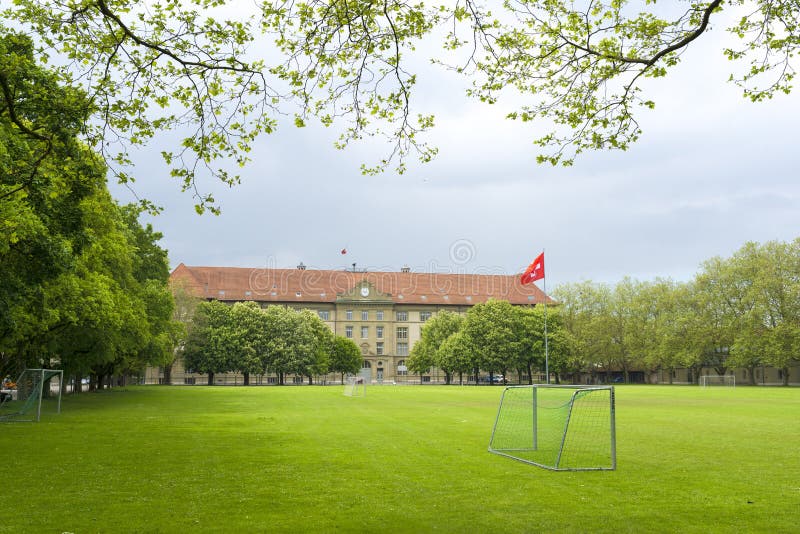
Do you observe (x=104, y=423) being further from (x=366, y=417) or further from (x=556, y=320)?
(x=556, y=320)

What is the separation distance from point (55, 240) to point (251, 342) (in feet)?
228

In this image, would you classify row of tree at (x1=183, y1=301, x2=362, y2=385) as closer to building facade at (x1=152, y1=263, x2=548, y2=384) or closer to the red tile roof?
building facade at (x1=152, y1=263, x2=548, y2=384)

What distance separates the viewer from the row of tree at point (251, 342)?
85.8 metres

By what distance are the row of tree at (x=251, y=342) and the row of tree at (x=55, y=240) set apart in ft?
126

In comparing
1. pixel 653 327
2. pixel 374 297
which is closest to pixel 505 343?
pixel 653 327

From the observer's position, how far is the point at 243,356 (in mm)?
86500

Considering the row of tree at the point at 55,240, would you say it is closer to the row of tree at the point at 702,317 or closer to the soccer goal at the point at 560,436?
the soccer goal at the point at 560,436

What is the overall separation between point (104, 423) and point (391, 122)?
1754 cm

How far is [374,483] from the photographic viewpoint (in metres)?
11.7

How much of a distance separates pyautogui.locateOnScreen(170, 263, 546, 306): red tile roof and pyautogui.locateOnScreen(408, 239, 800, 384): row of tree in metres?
20.9

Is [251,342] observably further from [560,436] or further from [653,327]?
[560,436]

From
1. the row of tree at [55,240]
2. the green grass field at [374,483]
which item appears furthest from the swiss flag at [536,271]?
the row of tree at [55,240]

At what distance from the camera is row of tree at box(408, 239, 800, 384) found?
73.1 metres

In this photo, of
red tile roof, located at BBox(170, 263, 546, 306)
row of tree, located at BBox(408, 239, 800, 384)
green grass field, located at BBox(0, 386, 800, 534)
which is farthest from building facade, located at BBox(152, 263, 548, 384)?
green grass field, located at BBox(0, 386, 800, 534)
